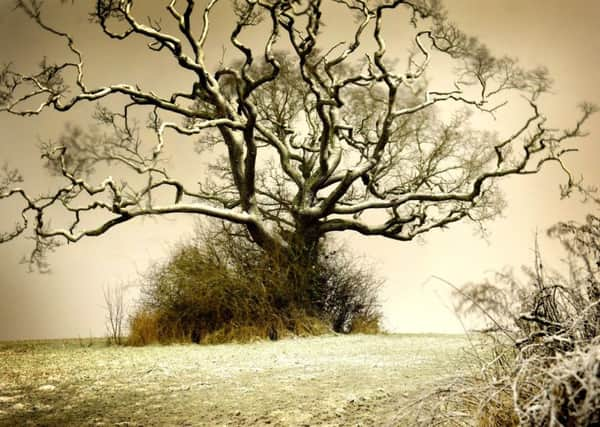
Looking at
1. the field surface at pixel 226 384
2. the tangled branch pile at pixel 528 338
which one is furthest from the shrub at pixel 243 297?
the tangled branch pile at pixel 528 338

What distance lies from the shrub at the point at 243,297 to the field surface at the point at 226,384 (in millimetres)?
1024

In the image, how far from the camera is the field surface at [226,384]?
320 cm

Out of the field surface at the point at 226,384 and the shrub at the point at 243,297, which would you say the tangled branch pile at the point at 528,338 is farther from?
the shrub at the point at 243,297

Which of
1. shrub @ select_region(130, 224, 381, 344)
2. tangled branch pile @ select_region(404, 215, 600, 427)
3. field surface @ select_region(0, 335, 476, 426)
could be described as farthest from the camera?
shrub @ select_region(130, 224, 381, 344)

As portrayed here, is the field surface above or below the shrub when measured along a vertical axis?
below

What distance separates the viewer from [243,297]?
773 centimetres

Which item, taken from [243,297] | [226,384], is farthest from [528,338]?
[243,297]

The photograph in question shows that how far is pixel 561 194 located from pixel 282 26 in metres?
4.56

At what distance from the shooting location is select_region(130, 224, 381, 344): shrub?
7609 millimetres

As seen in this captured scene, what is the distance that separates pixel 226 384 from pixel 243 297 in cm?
361

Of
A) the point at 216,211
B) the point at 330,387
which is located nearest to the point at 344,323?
the point at 216,211

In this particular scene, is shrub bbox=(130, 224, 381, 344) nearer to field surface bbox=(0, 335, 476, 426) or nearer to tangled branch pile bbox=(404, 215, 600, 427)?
field surface bbox=(0, 335, 476, 426)

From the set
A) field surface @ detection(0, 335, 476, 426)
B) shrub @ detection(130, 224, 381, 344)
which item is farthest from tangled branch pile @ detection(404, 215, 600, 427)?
shrub @ detection(130, 224, 381, 344)

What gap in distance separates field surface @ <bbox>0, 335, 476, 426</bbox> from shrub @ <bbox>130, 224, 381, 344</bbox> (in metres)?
1.02
